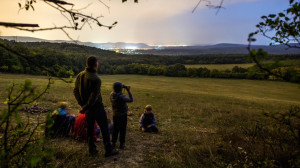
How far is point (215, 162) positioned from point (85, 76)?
3455 mm

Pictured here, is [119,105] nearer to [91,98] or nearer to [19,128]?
[91,98]

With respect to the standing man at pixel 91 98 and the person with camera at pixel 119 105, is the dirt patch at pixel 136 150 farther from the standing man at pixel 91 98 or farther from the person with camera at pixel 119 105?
the person with camera at pixel 119 105

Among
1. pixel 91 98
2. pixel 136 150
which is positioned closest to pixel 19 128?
pixel 91 98

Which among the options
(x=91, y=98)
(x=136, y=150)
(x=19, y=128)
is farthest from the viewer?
(x=136, y=150)

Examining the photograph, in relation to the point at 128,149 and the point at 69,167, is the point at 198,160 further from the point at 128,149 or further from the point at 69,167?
the point at 69,167

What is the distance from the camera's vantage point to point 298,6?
2307 mm

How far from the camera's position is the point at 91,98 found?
184 inches

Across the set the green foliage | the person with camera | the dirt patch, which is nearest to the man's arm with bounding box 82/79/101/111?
the person with camera

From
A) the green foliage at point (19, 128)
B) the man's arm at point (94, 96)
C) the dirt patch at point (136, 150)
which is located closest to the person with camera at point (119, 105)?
the dirt patch at point (136, 150)

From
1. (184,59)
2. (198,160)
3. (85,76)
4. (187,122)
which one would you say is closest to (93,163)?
(85,76)

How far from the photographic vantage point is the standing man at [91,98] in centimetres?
472

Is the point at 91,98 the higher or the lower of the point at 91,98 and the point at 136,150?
the higher

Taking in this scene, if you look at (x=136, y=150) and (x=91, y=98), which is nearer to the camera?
(x=91, y=98)

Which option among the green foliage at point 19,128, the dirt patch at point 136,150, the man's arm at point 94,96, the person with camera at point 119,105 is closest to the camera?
the green foliage at point 19,128
